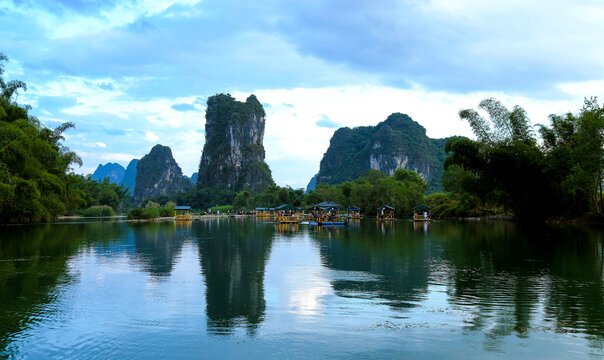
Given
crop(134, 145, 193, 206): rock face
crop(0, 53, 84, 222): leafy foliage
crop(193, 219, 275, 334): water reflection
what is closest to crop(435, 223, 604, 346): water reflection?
crop(193, 219, 275, 334): water reflection

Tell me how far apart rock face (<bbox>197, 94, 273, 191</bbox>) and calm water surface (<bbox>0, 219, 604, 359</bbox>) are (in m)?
138

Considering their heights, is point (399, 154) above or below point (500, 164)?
above

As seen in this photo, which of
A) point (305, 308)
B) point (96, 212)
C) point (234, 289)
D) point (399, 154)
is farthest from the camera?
point (399, 154)

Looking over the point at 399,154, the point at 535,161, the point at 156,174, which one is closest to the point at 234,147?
the point at 156,174

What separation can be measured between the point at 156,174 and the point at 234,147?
46.5m

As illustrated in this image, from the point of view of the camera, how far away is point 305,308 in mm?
8312

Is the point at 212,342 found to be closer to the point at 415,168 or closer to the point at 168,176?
the point at 415,168

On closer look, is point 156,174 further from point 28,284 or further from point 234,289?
point 234,289

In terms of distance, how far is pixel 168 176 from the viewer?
19350cm

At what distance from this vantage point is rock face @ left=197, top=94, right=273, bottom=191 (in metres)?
156

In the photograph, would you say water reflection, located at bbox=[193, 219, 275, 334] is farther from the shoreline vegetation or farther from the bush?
the bush

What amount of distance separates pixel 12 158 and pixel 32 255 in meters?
18.0

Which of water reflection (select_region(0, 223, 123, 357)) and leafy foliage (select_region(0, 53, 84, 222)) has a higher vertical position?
leafy foliage (select_region(0, 53, 84, 222))

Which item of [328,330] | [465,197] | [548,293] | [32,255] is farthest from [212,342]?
[465,197]
